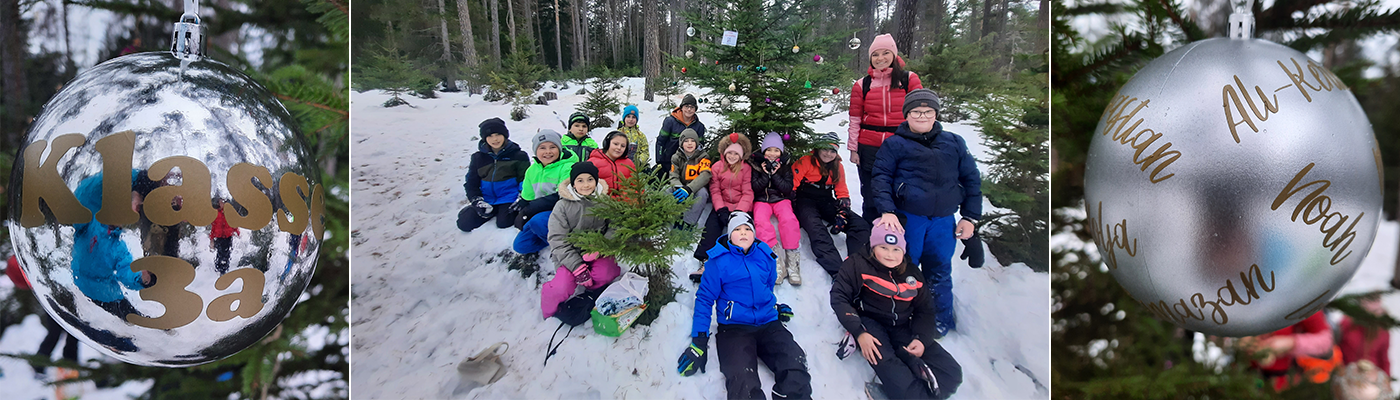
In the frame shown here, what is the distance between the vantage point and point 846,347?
5.34 feet

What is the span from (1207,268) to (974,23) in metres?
0.97

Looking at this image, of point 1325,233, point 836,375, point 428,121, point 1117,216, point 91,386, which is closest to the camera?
point 1325,233

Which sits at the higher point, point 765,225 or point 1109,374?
point 765,225

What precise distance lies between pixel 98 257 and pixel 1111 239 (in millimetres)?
1785

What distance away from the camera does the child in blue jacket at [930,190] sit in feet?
5.41

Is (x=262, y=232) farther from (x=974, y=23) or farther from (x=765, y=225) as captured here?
(x=974, y=23)

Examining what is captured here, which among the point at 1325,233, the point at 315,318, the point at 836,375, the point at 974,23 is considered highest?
the point at 974,23

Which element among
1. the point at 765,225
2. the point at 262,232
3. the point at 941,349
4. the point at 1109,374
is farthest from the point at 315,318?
the point at 1109,374

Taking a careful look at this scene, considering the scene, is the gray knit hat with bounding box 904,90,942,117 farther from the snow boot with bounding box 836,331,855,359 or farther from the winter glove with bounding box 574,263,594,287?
the winter glove with bounding box 574,263,594,287

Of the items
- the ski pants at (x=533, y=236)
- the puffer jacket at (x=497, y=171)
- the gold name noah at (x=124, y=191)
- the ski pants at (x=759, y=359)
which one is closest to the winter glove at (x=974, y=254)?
the ski pants at (x=759, y=359)

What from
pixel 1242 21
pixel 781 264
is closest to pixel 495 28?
pixel 781 264

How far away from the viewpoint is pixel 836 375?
160cm

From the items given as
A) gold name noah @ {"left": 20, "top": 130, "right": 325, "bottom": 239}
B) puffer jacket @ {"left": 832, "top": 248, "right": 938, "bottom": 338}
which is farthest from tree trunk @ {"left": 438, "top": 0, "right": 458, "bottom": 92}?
puffer jacket @ {"left": 832, "top": 248, "right": 938, "bottom": 338}

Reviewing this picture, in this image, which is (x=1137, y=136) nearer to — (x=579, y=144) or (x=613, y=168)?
(x=613, y=168)
